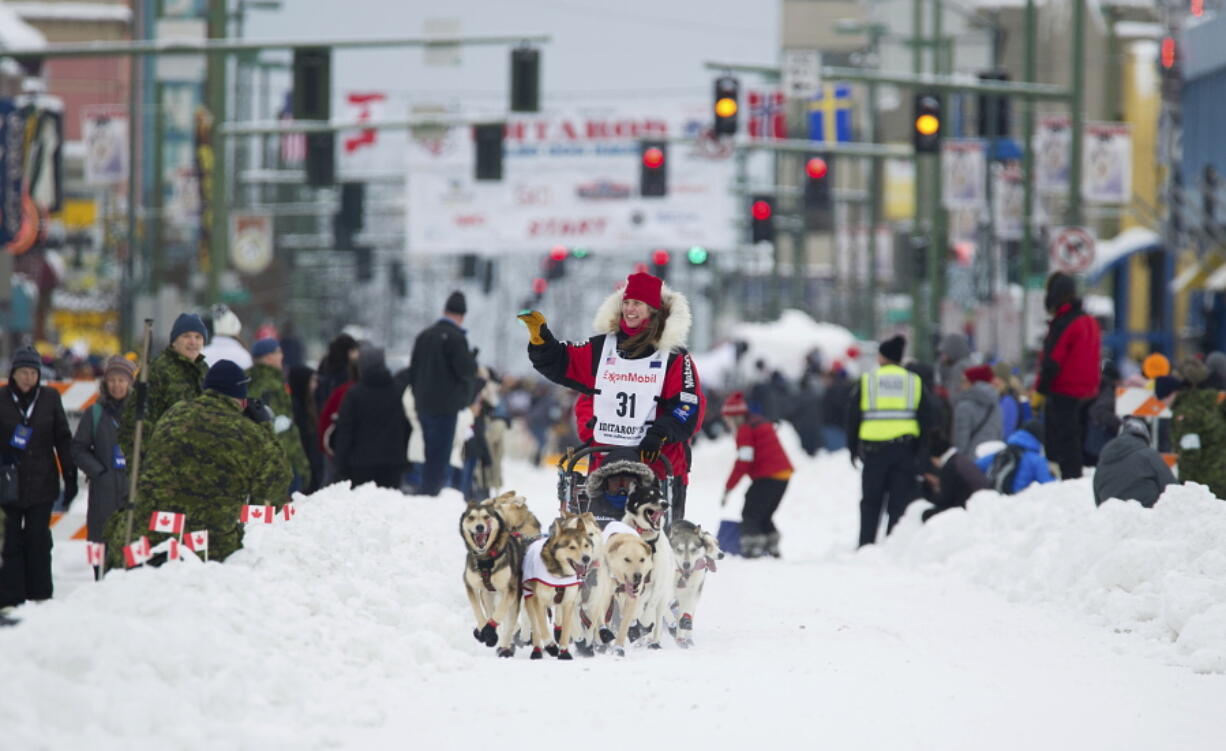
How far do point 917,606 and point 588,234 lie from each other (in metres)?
30.9

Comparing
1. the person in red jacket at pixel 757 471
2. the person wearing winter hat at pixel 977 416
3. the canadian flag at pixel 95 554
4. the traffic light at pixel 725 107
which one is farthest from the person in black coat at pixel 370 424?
the traffic light at pixel 725 107

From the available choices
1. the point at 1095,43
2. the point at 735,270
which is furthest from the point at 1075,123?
the point at 735,270

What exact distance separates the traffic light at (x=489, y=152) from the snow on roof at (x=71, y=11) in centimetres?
7293

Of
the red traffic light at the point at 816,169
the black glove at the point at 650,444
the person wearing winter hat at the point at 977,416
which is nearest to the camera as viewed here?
the black glove at the point at 650,444

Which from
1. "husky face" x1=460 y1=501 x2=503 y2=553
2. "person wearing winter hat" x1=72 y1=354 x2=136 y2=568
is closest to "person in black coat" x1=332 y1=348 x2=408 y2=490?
"person wearing winter hat" x1=72 y1=354 x2=136 y2=568

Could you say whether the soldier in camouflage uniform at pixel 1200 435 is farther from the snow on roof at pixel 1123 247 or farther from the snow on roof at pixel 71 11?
the snow on roof at pixel 71 11

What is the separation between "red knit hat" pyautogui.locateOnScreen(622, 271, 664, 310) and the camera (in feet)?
34.5

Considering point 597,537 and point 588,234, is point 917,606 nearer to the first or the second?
point 597,537

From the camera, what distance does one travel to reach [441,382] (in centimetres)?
1648

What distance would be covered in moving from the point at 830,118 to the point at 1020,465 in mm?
26106

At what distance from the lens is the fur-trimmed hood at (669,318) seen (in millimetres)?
10617

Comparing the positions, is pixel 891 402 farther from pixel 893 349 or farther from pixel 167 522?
pixel 167 522

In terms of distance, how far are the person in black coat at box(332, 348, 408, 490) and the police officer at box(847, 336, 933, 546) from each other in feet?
12.2

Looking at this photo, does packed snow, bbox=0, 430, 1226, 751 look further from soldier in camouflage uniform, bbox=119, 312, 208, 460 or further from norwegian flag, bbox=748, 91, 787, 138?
norwegian flag, bbox=748, 91, 787, 138
